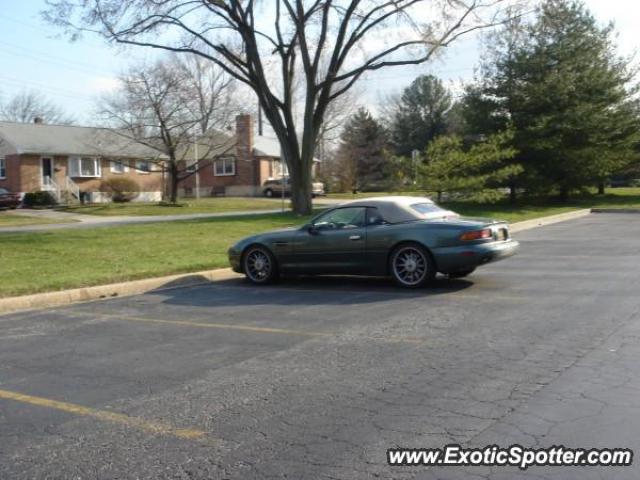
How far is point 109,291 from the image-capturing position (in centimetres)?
Answer: 1098

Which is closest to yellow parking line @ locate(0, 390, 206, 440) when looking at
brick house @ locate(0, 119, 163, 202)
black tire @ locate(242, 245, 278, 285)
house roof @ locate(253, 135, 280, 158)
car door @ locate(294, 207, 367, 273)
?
car door @ locate(294, 207, 367, 273)

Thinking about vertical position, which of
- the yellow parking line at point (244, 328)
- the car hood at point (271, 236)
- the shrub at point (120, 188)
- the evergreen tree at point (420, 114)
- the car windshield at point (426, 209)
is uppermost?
the evergreen tree at point (420, 114)

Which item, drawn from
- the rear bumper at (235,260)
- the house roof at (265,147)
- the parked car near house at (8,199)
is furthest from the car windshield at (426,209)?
the house roof at (265,147)

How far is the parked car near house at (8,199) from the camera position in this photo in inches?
1547

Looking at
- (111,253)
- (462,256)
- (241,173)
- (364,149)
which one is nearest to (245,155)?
(241,173)

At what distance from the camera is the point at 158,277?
1195 cm

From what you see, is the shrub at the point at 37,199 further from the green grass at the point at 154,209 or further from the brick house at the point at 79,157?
the green grass at the point at 154,209

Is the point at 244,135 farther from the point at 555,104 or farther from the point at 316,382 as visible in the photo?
the point at 316,382

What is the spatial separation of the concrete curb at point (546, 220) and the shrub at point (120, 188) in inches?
1204

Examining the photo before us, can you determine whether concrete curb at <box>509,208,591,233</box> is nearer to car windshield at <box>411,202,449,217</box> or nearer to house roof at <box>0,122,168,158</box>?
car windshield at <box>411,202,449,217</box>

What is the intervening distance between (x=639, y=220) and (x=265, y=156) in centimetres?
3899

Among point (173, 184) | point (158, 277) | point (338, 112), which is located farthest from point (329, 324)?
point (338, 112)

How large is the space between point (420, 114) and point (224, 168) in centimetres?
3066

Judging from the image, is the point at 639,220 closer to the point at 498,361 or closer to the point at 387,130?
the point at 498,361
